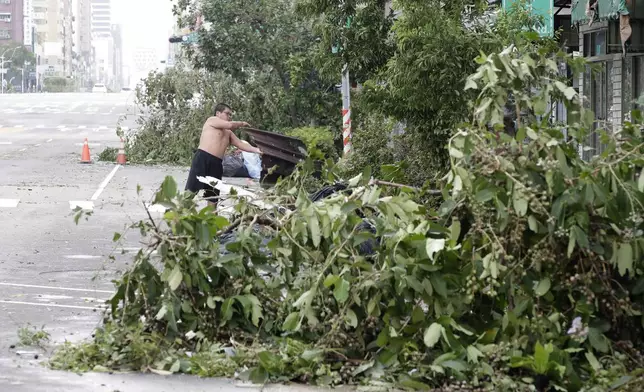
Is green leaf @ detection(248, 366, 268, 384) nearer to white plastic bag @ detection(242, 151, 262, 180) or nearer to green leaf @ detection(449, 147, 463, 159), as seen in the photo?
green leaf @ detection(449, 147, 463, 159)

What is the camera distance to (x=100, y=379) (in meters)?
7.27

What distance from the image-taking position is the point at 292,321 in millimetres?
7656

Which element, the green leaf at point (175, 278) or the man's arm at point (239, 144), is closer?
the green leaf at point (175, 278)

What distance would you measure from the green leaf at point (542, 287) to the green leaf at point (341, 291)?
→ 1130 mm

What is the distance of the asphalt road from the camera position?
7316mm

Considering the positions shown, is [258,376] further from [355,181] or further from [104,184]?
[104,184]

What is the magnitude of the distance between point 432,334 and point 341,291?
643 mm

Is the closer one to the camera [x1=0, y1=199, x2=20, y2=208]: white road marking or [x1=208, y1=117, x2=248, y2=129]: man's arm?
[x1=208, y1=117, x2=248, y2=129]: man's arm

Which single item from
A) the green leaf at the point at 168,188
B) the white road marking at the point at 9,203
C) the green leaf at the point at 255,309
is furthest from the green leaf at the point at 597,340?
the white road marking at the point at 9,203

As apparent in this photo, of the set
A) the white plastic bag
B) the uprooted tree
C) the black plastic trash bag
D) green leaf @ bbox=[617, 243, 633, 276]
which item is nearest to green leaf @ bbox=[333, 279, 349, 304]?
the uprooted tree

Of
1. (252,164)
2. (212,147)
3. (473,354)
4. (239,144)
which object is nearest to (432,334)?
(473,354)

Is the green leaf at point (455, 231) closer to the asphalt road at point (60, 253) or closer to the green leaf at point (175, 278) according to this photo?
the asphalt road at point (60, 253)

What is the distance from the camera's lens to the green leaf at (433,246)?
7043 millimetres

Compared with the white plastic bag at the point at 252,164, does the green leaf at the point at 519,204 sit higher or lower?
higher
